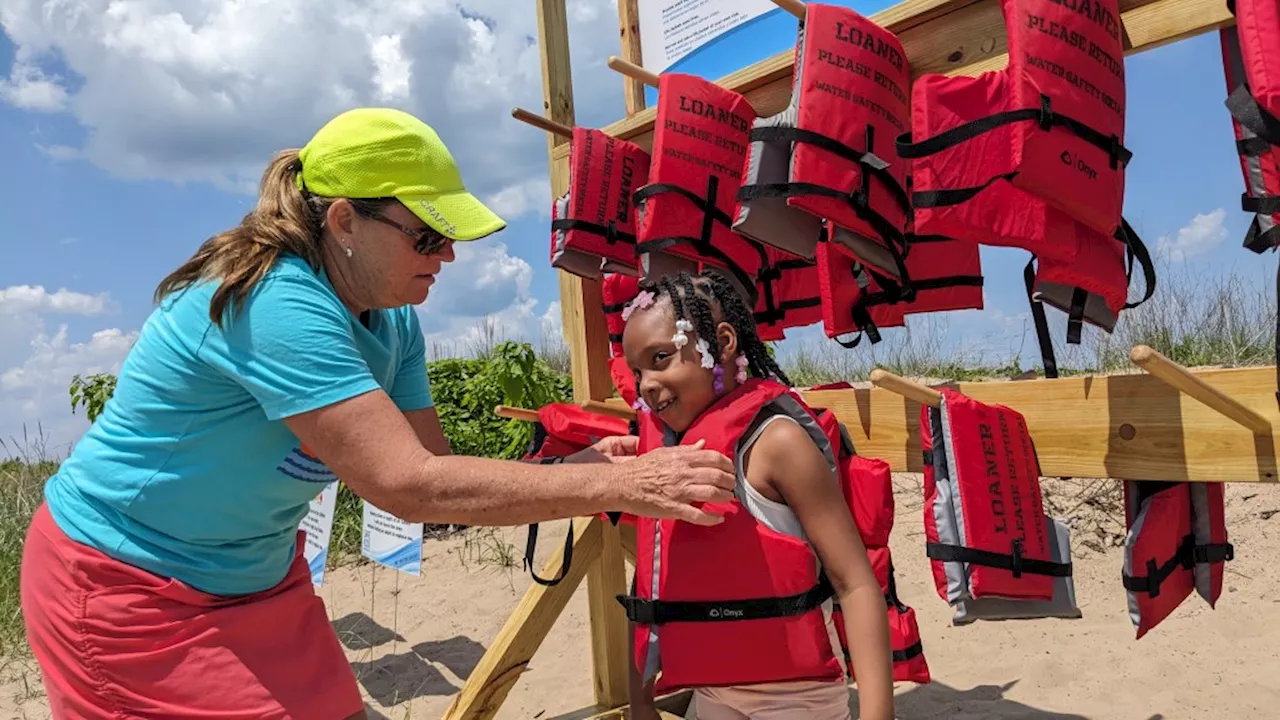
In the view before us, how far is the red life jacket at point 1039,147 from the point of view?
7.29 feet

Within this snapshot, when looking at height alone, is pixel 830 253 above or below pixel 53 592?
above

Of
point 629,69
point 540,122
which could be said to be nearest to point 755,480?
point 629,69

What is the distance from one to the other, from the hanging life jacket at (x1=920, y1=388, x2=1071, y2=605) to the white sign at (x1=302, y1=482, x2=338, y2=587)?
308 cm

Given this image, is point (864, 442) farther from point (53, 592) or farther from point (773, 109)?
point (53, 592)

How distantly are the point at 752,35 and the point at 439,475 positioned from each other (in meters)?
2.40

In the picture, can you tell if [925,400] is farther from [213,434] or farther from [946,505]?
[213,434]

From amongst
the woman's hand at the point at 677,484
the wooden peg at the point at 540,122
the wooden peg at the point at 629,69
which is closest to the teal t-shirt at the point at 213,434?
the woman's hand at the point at 677,484

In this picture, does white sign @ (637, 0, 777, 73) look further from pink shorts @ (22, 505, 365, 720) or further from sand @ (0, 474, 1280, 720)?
pink shorts @ (22, 505, 365, 720)

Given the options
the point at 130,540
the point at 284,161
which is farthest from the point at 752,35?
the point at 130,540

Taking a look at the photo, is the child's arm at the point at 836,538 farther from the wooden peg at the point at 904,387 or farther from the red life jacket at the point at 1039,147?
the red life jacket at the point at 1039,147

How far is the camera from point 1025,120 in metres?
2.21

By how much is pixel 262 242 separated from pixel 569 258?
67.9 inches

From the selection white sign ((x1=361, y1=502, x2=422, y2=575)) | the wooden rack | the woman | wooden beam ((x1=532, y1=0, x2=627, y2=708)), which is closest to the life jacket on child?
the wooden rack

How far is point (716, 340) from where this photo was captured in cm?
215
